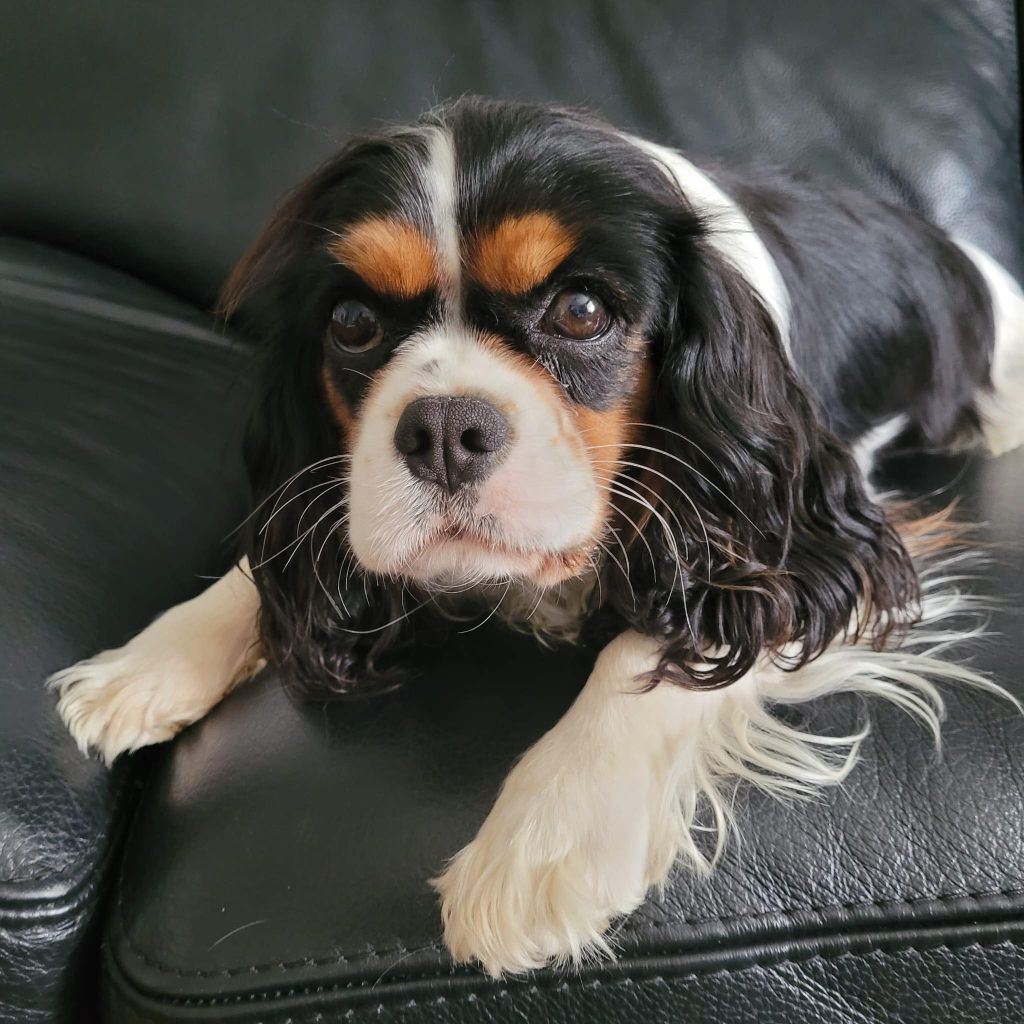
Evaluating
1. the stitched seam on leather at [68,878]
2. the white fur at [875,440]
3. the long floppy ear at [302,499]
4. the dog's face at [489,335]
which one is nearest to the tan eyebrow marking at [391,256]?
the dog's face at [489,335]

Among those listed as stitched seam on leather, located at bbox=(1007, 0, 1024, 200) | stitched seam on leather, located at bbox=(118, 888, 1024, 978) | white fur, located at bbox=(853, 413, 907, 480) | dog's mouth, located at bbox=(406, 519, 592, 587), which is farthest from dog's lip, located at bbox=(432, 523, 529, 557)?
stitched seam on leather, located at bbox=(1007, 0, 1024, 200)

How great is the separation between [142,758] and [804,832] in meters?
0.67

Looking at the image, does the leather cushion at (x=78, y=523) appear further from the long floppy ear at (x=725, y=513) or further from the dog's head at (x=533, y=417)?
the long floppy ear at (x=725, y=513)

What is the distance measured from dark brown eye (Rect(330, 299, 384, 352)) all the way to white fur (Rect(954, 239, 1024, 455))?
98 cm

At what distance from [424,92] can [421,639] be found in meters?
1.15

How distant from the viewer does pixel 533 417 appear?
2.80 feet

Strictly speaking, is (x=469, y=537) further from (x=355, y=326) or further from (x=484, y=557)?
(x=355, y=326)

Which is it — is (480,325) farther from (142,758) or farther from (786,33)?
(786,33)

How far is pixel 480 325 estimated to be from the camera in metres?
0.92

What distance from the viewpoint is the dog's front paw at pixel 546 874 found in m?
0.73

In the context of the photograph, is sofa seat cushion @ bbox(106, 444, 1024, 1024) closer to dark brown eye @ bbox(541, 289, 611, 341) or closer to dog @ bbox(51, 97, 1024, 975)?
dog @ bbox(51, 97, 1024, 975)

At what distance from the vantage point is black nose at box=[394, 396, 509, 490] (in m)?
0.82

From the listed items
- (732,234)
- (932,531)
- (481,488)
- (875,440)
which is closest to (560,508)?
(481,488)

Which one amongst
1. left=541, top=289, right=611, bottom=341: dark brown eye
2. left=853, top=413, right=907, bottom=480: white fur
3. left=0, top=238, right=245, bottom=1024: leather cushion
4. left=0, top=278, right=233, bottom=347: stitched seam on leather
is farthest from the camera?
left=0, top=278, right=233, bottom=347: stitched seam on leather
